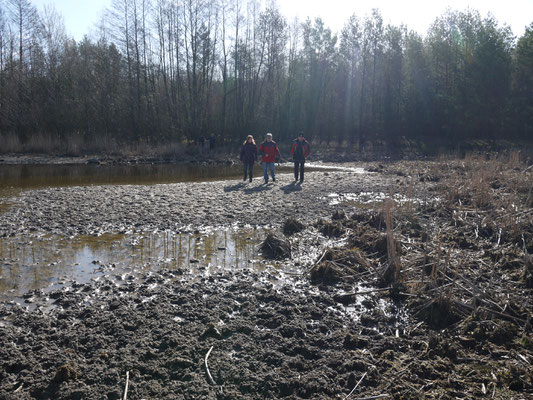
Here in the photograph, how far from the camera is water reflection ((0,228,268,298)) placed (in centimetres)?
665

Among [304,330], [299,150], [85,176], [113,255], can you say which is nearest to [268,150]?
[299,150]

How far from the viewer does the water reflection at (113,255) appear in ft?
21.8

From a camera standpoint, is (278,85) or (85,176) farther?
(278,85)

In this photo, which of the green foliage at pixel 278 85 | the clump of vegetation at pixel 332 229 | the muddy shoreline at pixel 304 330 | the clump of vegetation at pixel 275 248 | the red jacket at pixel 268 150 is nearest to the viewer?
the muddy shoreline at pixel 304 330

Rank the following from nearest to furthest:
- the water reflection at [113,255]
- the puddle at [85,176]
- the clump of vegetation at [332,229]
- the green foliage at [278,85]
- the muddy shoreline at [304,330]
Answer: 1. the muddy shoreline at [304,330]
2. the water reflection at [113,255]
3. the clump of vegetation at [332,229]
4. the puddle at [85,176]
5. the green foliage at [278,85]

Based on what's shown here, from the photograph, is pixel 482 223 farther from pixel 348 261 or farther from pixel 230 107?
pixel 230 107

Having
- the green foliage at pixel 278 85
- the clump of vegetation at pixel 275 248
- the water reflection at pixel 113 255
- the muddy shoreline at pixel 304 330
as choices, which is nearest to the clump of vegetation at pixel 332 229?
the muddy shoreline at pixel 304 330

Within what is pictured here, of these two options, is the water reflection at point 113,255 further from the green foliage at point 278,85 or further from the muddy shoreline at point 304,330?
the green foliage at point 278,85

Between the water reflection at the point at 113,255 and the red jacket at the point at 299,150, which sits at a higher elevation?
the red jacket at the point at 299,150

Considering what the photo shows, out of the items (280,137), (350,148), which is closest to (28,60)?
(280,137)

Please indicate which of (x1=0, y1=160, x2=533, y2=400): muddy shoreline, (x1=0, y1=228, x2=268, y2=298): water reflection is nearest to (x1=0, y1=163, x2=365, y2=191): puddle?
(x1=0, y1=228, x2=268, y2=298): water reflection

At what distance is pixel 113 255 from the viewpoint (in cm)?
779

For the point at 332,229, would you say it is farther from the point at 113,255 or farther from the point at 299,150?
the point at 299,150

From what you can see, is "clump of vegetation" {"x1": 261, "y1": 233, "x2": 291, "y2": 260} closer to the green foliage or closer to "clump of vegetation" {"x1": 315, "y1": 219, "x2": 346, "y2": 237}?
"clump of vegetation" {"x1": 315, "y1": 219, "x2": 346, "y2": 237}
